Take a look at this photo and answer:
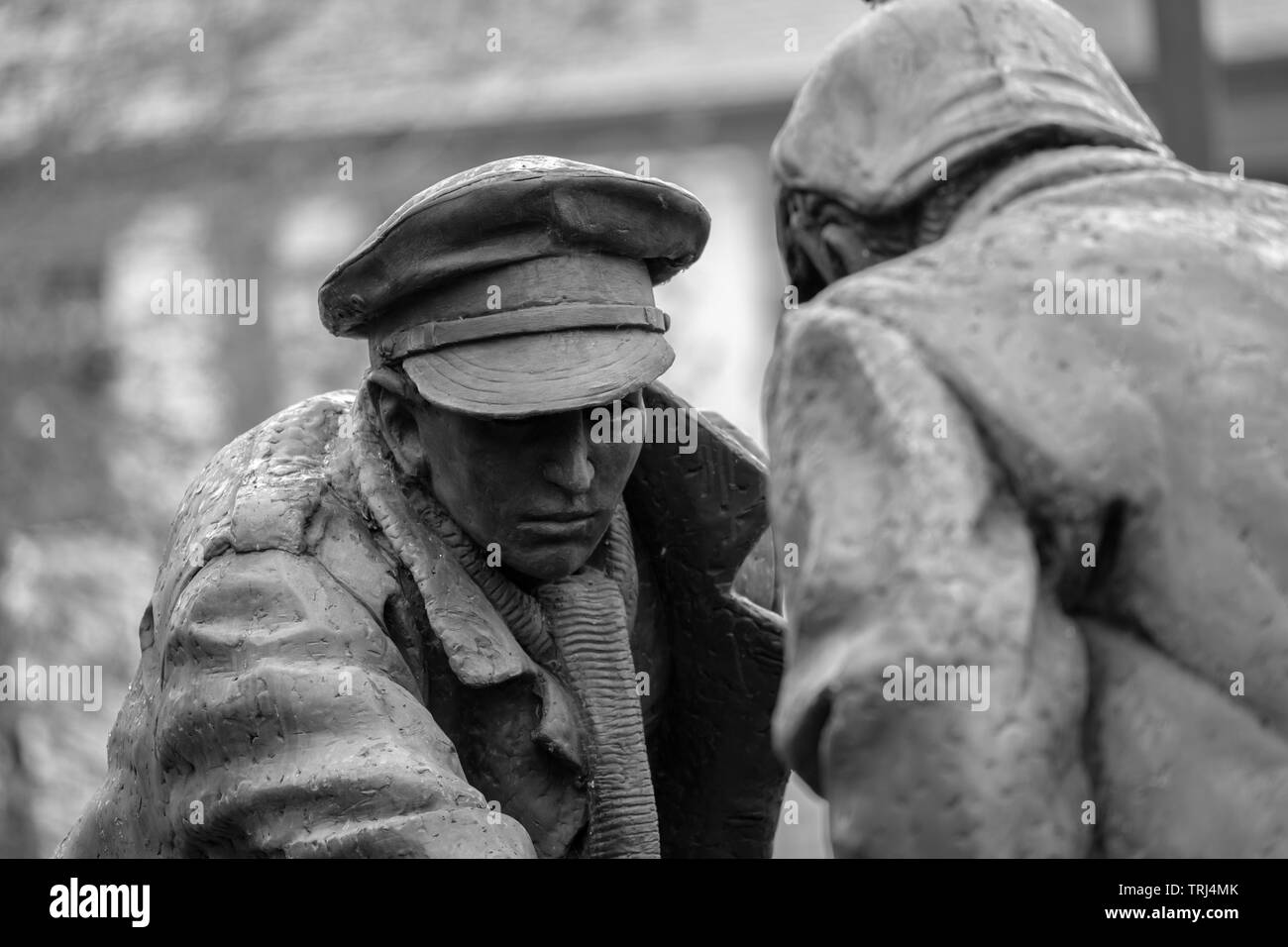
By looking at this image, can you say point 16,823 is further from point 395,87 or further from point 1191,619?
point 1191,619

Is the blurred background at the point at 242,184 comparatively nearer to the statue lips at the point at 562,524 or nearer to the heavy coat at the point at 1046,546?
the statue lips at the point at 562,524

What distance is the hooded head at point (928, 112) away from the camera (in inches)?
101

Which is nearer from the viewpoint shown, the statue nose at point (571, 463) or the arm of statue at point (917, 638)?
the arm of statue at point (917, 638)

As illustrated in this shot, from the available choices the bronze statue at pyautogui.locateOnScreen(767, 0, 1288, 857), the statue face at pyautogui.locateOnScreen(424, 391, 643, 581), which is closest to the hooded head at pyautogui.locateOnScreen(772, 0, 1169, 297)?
the bronze statue at pyautogui.locateOnScreen(767, 0, 1288, 857)

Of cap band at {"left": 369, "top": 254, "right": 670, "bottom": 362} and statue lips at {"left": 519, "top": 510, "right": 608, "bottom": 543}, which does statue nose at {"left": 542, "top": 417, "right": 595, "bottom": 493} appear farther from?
cap band at {"left": 369, "top": 254, "right": 670, "bottom": 362}

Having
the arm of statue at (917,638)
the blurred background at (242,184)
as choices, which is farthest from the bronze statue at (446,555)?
the blurred background at (242,184)

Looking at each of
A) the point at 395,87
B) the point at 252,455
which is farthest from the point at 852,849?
the point at 395,87

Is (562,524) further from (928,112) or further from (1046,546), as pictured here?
(1046,546)

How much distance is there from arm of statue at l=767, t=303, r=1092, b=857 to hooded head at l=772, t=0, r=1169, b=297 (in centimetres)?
27

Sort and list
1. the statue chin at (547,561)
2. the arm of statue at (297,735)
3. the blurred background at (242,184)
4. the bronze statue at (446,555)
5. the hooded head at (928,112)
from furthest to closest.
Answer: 1. the blurred background at (242,184)
2. the statue chin at (547,561)
3. the bronze statue at (446,555)
4. the arm of statue at (297,735)
5. the hooded head at (928,112)

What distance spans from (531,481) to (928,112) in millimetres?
1063

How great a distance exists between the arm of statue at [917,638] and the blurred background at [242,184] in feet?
25.8

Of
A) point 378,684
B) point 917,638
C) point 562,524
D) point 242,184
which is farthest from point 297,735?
point 242,184

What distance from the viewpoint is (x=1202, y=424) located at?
92.5 inches
